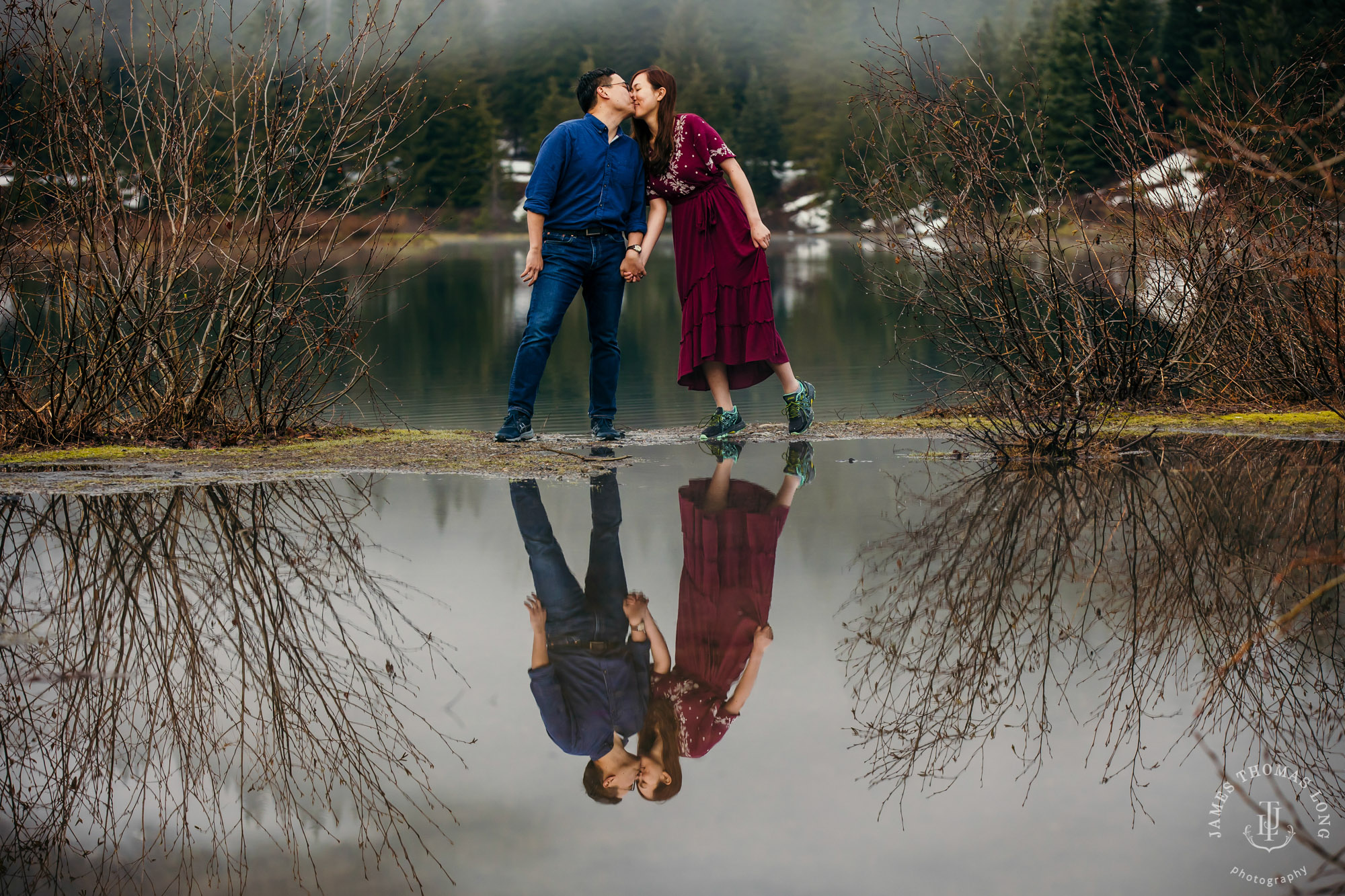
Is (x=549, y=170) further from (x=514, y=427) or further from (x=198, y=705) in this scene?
(x=198, y=705)

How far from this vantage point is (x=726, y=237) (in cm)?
652

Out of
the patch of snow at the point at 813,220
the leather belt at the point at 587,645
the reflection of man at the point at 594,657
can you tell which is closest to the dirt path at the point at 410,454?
the reflection of man at the point at 594,657

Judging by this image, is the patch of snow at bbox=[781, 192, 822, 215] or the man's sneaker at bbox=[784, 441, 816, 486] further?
the patch of snow at bbox=[781, 192, 822, 215]

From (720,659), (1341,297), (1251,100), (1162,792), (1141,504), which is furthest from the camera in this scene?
(1341,297)

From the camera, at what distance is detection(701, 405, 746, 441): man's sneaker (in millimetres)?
6789

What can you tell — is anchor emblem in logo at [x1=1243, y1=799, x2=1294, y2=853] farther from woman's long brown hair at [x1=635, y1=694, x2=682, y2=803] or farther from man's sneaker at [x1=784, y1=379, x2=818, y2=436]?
man's sneaker at [x1=784, y1=379, x2=818, y2=436]

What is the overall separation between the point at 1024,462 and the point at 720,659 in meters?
3.02

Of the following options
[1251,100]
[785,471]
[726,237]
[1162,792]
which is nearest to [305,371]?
[726,237]

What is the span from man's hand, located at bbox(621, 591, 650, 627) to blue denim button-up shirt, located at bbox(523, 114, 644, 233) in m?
3.15

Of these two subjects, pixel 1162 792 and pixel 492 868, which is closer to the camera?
pixel 492 868

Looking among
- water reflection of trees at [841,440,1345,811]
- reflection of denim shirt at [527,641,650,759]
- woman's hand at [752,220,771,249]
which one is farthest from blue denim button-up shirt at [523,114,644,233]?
reflection of denim shirt at [527,641,650,759]

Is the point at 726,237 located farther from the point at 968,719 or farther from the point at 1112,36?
the point at 1112,36

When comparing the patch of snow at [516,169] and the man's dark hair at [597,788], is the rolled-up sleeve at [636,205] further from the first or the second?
the patch of snow at [516,169]

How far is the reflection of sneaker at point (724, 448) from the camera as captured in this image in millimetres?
6113
